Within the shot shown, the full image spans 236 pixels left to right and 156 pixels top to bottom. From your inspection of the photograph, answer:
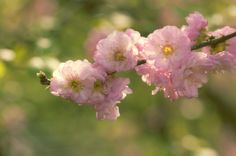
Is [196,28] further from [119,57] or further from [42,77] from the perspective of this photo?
[42,77]

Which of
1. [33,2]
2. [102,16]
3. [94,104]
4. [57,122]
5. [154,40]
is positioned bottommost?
[94,104]

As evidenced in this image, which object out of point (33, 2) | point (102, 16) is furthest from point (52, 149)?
point (102, 16)

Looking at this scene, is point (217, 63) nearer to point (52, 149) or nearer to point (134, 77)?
point (134, 77)

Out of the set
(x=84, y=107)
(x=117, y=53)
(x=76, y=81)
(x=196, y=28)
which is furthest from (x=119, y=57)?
(x=84, y=107)

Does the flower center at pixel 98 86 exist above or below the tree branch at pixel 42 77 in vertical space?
below

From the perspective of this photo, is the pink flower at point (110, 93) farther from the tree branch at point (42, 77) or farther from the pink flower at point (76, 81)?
the tree branch at point (42, 77)

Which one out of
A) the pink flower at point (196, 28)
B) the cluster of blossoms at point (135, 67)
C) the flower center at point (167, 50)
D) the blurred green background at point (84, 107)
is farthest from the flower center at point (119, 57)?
the blurred green background at point (84, 107)

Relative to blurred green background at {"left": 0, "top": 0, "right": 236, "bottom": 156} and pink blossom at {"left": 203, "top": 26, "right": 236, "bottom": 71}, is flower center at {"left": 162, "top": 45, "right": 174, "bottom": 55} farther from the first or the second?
blurred green background at {"left": 0, "top": 0, "right": 236, "bottom": 156}
